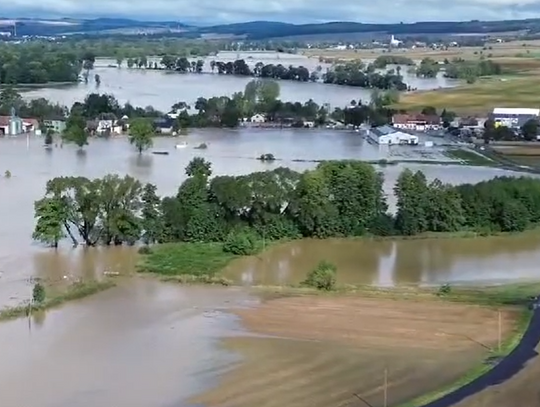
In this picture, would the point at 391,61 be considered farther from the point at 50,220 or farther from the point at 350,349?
the point at 350,349

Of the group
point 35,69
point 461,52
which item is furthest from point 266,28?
point 35,69

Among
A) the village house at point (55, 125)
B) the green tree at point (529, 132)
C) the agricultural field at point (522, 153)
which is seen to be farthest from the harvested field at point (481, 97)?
the village house at point (55, 125)

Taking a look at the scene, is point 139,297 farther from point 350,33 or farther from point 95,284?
point 350,33

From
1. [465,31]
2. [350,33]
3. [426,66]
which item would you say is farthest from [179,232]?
[350,33]

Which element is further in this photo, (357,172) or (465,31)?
(465,31)

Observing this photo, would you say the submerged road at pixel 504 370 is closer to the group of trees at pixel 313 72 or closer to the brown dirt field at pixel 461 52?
the group of trees at pixel 313 72
